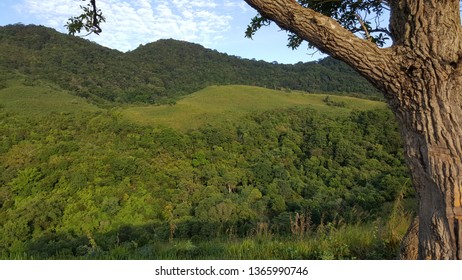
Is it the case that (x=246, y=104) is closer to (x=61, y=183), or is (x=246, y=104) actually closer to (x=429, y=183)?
(x=61, y=183)

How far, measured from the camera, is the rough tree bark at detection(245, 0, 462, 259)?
216 centimetres

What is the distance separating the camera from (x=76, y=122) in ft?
198

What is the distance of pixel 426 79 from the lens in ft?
7.14

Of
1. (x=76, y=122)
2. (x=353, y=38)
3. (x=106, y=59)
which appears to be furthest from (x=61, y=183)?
(x=106, y=59)

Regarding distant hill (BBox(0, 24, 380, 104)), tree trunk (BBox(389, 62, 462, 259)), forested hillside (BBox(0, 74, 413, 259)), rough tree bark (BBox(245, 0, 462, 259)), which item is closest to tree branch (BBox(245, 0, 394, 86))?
rough tree bark (BBox(245, 0, 462, 259))

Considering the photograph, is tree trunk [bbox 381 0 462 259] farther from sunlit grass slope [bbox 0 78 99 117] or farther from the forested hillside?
sunlit grass slope [bbox 0 78 99 117]

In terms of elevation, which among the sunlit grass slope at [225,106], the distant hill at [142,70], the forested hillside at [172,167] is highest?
the distant hill at [142,70]

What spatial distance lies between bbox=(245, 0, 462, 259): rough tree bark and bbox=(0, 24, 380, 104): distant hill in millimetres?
82397

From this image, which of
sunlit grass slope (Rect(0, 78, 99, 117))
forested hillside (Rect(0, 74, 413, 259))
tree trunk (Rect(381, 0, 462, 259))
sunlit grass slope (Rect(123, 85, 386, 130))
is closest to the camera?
tree trunk (Rect(381, 0, 462, 259))

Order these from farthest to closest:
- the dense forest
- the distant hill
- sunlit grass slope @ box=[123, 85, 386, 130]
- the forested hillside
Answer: the distant hill → sunlit grass slope @ box=[123, 85, 386, 130] → the forested hillside → the dense forest

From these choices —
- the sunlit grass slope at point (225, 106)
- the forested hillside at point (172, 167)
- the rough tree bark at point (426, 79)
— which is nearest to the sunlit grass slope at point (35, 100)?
the forested hillside at point (172, 167)

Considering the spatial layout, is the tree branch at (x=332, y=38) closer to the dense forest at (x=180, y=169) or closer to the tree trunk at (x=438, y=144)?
the tree trunk at (x=438, y=144)

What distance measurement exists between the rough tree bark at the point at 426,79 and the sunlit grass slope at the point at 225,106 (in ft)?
189

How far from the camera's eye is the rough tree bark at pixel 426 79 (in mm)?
2162
